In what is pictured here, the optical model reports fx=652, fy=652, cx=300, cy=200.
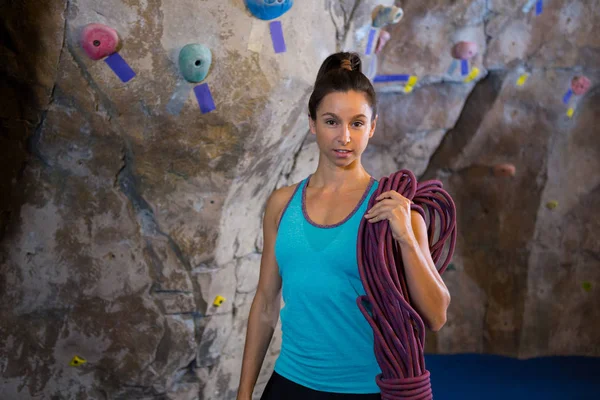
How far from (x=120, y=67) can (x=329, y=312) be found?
4.45 ft

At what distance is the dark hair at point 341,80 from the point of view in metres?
1.47

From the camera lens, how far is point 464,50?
12.3 feet

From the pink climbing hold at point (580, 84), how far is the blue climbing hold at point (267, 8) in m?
2.22

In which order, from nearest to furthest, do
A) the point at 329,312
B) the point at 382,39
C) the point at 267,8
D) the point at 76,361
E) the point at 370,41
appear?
1. the point at 329,312
2. the point at 267,8
3. the point at 76,361
4. the point at 370,41
5. the point at 382,39

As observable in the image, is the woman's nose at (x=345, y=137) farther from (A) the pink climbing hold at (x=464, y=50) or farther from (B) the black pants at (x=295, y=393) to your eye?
(A) the pink climbing hold at (x=464, y=50)

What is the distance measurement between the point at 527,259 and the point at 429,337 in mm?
799

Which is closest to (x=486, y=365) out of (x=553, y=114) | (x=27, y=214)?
(x=553, y=114)

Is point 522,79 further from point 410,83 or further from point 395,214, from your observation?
point 395,214

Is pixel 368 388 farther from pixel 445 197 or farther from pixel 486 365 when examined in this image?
pixel 486 365

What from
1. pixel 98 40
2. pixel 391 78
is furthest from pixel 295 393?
pixel 391 78

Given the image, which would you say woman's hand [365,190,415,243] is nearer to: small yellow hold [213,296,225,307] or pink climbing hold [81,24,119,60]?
pink climbing hold [81,24,119,60]

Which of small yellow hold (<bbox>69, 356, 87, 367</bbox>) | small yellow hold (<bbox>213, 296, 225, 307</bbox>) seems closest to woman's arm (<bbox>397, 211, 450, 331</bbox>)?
small yellow hold (<bbox>213, 296, 225, 307</bbox>)

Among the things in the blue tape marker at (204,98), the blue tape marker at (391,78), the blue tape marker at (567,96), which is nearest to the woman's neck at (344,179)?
the blue tape marker at (204,98)

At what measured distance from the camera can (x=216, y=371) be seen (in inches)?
113
